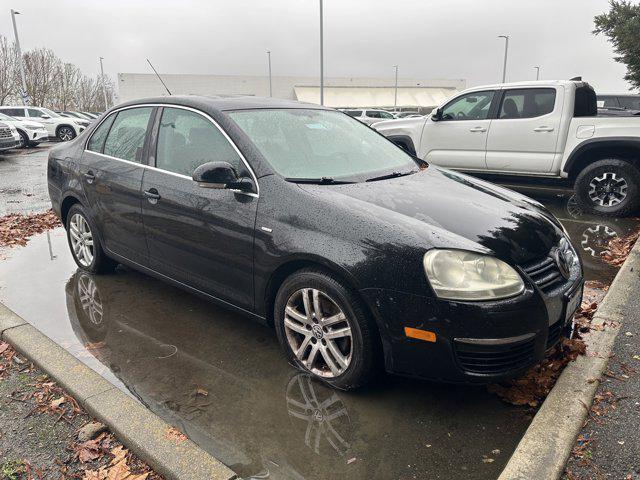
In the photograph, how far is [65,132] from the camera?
23.8 meters

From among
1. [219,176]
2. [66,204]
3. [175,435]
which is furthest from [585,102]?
[175,435]

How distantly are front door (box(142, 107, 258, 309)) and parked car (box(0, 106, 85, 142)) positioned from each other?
2114 centimetres

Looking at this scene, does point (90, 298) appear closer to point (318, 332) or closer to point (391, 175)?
point (318, 332)

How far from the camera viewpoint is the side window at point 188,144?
349cm

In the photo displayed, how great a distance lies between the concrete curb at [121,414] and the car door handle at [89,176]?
4.55ft

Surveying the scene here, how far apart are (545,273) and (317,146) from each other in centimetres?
175

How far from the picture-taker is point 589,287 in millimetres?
4566

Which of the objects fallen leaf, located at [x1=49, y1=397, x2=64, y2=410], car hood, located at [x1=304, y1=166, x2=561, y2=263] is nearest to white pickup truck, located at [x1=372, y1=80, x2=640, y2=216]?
car hood, located at [x1=304, y1=166, x2=561, y2=263]

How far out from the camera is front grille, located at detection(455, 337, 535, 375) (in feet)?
8.30

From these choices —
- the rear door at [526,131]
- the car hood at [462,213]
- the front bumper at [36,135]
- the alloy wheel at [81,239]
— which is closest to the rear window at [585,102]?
the rear door at [526,131]

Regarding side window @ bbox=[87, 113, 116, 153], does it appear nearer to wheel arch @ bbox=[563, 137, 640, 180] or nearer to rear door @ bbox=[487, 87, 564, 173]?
rear door @ bbox=[487, 87, 564, 173]

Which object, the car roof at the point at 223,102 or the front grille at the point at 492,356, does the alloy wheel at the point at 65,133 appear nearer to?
the car roof at the point at 223,102

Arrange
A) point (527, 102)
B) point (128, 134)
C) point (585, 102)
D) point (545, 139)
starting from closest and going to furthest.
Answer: point (128, 134)
point (545, 139)
point (585, 102)
point (527, 102)

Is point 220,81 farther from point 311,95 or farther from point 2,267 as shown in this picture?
point 2,267
